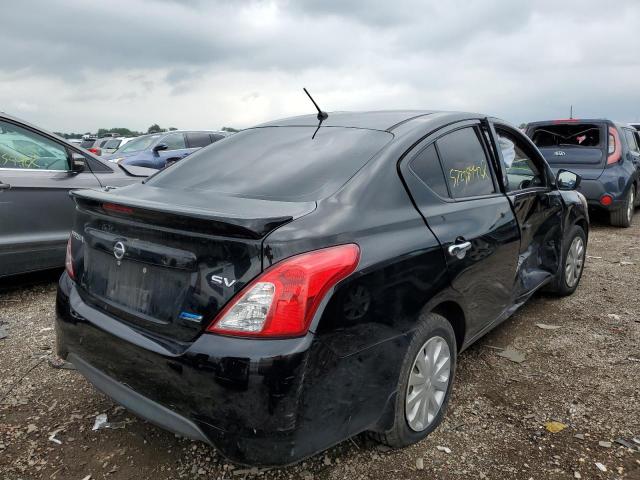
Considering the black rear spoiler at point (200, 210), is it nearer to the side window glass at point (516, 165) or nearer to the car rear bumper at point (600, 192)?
the side window glass at point (516, 165)

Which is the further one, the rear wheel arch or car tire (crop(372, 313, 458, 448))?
the rear wheel arch

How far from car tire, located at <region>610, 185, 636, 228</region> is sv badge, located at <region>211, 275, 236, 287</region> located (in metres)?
7.70

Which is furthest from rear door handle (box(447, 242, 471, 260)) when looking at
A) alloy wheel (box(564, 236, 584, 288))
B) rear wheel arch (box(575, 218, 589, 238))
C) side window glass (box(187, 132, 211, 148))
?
Result: side window glass (box(187, 132, 211, 148))

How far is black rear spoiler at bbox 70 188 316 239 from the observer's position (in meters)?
1.82

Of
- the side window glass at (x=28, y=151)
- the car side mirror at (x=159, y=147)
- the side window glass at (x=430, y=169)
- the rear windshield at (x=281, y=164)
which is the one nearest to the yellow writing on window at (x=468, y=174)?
the side window glass at (x=430, y=169)

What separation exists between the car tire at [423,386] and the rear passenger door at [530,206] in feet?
3.52

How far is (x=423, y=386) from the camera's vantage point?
7.73ft

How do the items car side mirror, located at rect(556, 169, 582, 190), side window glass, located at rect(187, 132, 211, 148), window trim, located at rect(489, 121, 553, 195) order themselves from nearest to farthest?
window trim, located at rect(489, 121, 553, 195) → car side mirror, located at rect(556, 169, 582, 190) → side window glass, located at rect(187, 132, 211, 148)

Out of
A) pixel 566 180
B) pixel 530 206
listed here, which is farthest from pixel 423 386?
pixel 566 180

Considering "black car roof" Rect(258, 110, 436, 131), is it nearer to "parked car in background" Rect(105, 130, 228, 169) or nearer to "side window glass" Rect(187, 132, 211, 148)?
"parked car in background" Rect(105, 130, 228, 169)

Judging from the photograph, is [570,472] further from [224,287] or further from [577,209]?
[577,209]

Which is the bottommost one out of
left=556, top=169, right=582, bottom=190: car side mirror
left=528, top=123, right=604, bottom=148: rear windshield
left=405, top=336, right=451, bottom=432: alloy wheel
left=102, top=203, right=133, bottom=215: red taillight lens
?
left=405, top=336, right=451, bottom=432: alloy wheel

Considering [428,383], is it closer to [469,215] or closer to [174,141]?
[469,215]

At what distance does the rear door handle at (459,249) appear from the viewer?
8.06ft
